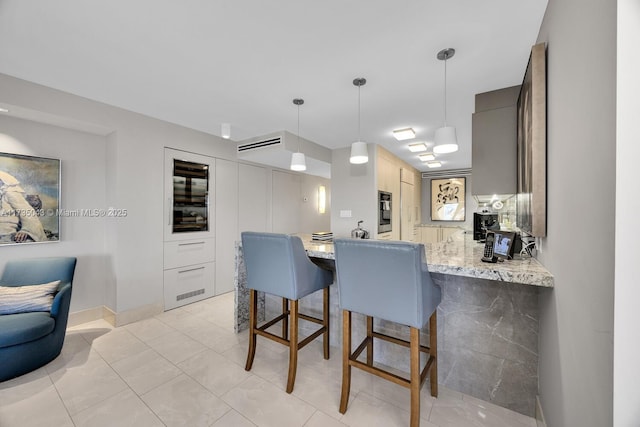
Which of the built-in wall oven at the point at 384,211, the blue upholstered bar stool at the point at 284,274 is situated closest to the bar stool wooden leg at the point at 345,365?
the blue upholstered bar stool at the point at 284,274

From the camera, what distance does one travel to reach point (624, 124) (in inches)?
24.3

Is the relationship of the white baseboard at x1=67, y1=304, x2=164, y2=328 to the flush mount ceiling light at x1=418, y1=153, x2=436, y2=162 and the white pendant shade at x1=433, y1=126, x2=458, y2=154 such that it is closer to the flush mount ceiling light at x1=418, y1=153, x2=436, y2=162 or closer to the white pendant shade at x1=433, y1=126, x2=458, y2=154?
the white pendant shade at x1=433, y1=126, x2=458, y2=154

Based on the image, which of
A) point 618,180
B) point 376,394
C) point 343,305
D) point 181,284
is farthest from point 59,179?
point 618,180

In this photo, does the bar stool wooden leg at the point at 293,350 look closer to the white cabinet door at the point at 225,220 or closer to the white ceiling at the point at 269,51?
the white ceiling at the point at 269,51

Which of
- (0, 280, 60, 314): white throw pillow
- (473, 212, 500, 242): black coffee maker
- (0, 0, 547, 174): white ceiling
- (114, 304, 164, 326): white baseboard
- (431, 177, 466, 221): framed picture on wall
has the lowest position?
(114, 304, 164, 326): white baseboard

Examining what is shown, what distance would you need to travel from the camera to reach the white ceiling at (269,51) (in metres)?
1.52

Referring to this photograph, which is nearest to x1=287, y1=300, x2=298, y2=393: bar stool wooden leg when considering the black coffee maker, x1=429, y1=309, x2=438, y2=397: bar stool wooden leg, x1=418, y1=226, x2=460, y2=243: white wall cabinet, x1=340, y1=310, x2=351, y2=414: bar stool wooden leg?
x1=340, y1=310, x2=351, y2=414: bar stool wooden leg

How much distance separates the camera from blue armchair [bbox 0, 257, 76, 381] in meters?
1.86

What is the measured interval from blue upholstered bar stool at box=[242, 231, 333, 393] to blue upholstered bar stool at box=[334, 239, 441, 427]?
369mm

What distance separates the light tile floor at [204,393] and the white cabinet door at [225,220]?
5.14 ft

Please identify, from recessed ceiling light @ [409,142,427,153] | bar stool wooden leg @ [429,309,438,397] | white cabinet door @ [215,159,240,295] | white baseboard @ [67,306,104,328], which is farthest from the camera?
recessed ceiling light @ [409,142,427,153]

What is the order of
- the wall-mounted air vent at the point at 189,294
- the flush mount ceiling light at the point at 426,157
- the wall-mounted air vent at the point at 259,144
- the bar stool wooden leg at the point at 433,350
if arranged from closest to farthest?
1. the bar stool wooden leg at the point at 433,350
2. the wall-mounted air vent at the point at 189,294
3. the wall-mounted air vent at the point at 259,144
4. the flush mount ceiling light at the point at 426,157

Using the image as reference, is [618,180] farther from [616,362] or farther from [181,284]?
[181,284]

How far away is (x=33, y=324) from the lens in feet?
6.41
